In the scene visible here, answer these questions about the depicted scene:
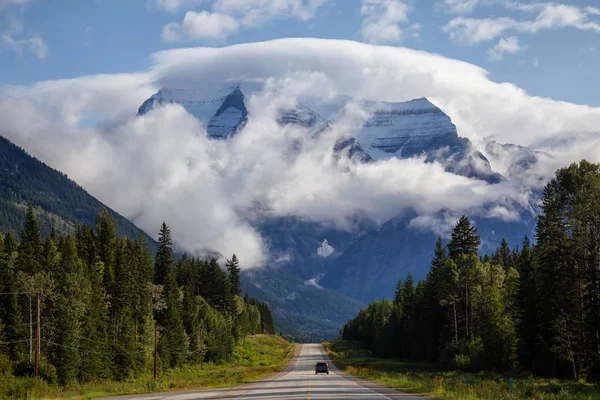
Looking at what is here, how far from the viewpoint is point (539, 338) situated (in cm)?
6303

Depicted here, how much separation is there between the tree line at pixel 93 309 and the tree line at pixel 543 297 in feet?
135

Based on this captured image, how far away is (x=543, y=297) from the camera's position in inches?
2451

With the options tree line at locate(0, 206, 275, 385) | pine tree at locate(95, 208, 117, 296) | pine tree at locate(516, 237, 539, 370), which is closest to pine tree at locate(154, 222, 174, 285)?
tree line at locate(0, 206, 275, 385)

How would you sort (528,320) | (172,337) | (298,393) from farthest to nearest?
(172,337)
(528,320)
(298,393)

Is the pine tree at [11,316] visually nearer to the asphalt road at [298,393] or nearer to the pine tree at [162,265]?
the asphalt road at [298,393]

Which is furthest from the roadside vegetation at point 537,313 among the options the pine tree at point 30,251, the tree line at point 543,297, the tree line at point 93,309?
the pine tree at point 30,251

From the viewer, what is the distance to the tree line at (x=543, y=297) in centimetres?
5484

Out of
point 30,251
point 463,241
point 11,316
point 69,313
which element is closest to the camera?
point 11,316

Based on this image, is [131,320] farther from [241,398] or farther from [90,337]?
[241,398]

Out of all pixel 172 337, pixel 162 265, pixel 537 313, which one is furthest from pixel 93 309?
pixel 537 313

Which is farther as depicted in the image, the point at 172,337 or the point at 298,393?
the point at 172,337

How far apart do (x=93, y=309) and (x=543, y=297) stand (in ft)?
171

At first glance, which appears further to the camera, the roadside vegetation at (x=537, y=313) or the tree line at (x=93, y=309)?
the tree line at (x=93, y=309)

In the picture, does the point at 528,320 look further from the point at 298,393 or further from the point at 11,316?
the point at 11,316
